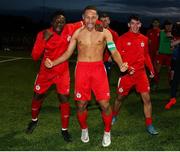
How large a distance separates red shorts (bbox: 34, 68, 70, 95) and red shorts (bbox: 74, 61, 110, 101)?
0.55 metres

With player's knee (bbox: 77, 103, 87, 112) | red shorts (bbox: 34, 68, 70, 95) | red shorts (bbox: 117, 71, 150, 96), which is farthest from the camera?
red shorts (bbox: 117, 71, 150, 96)

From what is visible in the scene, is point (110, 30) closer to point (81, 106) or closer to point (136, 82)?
point (136, 82)

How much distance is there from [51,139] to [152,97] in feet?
16.6

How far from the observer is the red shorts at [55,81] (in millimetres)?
6844

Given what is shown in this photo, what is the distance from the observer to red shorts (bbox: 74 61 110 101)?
625 centimetres

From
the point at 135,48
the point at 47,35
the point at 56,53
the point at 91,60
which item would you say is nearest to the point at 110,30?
A: the point at 135,48

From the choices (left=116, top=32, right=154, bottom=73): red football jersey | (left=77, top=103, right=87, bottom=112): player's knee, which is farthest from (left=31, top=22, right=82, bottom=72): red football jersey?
(left=116, top=32, right=154, bottom=73): red football jersey

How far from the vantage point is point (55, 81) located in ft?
22.7

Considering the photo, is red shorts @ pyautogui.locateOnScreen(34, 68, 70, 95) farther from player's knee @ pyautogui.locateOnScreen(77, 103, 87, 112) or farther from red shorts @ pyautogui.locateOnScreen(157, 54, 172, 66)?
red shorts @ pyautogui.locateOnScreen(157, 54, 172, 66)

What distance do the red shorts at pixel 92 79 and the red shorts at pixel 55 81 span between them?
55 centimetres

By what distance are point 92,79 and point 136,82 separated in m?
1.34

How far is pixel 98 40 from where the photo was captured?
621cm

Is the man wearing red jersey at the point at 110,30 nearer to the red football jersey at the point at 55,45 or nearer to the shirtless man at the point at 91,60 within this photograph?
the red football jersey at the point at 55,45

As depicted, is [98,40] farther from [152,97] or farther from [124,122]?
[152,97]
